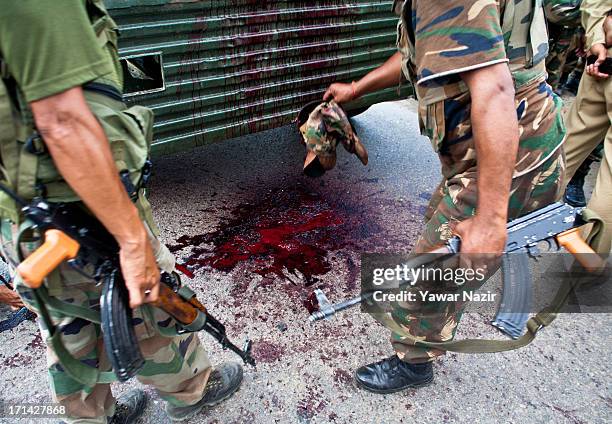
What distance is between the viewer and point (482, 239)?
1249 mm

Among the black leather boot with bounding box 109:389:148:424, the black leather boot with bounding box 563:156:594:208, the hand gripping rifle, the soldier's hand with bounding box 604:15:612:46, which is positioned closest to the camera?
the hand gripping rifle

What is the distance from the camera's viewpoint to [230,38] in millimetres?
2309

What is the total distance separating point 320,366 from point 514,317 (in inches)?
33.6

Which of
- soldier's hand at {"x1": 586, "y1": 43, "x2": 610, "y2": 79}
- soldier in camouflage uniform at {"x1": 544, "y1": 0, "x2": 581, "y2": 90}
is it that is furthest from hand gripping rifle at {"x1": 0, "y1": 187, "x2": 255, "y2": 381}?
soldier in camouflage uniform at {"x1": 544, "y1": 0, "x2": 581, "y2": 90}

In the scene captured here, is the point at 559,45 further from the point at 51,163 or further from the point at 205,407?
the point at 51,163

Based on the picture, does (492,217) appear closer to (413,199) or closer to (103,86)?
(103,86)

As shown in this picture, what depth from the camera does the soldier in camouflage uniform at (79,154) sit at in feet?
2.92

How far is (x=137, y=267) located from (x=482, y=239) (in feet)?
3.11

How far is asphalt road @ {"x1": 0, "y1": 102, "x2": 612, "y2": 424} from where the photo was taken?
181cm

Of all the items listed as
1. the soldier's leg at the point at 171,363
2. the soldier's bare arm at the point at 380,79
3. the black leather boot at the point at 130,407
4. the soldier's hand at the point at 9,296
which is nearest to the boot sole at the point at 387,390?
the soldier's leg at the point at 171,363

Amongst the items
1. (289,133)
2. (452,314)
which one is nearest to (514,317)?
(452,314)

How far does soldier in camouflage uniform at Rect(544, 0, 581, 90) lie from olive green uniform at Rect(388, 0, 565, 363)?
5.36 feet

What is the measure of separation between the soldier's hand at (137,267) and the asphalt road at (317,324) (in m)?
0.86

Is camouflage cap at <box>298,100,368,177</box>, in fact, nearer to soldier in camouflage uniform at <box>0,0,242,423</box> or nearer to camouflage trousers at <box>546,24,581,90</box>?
soldier in camouflage uniform at <box>0,0,242,423</box>
